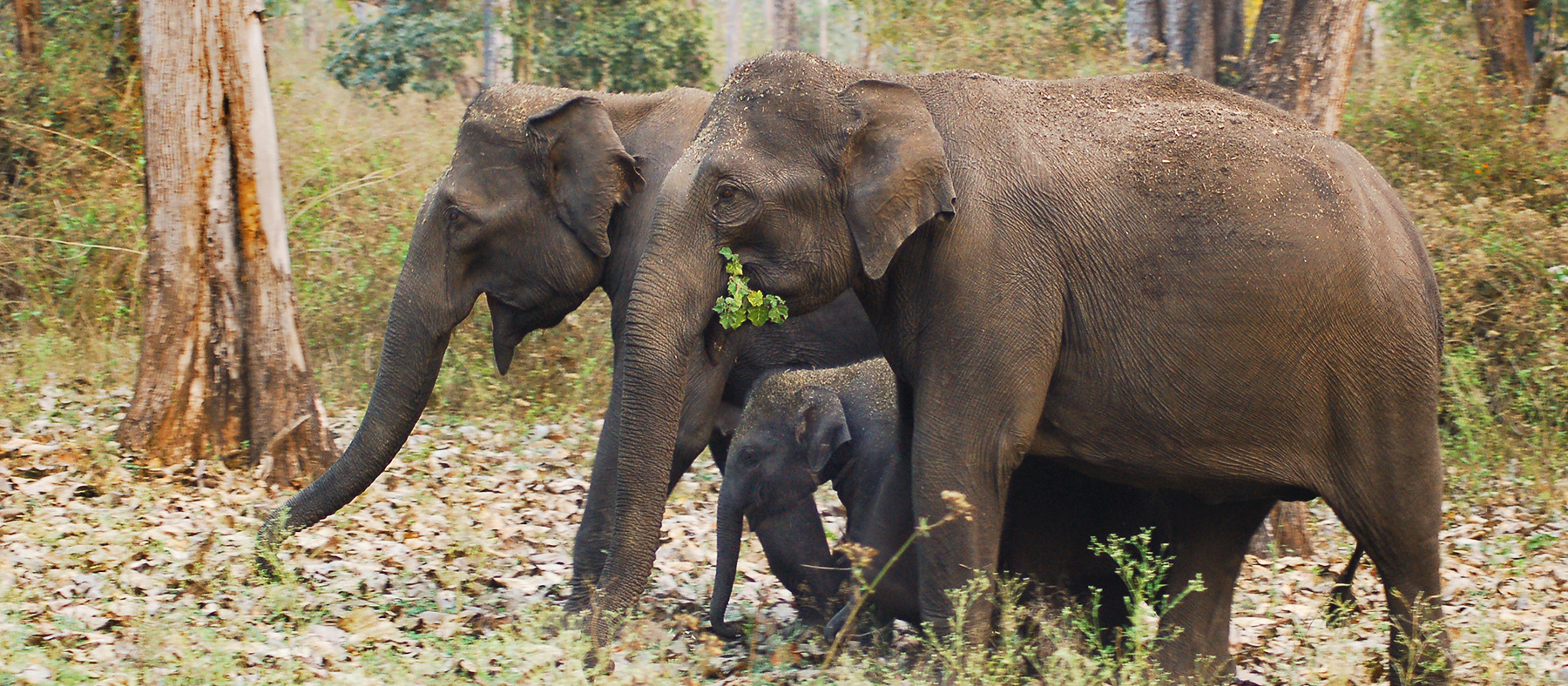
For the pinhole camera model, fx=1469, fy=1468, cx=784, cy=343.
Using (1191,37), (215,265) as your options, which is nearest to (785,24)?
(1191,37)

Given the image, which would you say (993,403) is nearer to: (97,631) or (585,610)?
(585,610)

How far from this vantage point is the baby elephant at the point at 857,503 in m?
5.72

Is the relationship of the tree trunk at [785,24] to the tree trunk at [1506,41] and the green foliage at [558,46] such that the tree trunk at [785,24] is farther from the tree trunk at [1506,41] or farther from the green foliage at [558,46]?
the tree trunk at [1506,41]

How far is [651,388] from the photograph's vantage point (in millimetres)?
4883

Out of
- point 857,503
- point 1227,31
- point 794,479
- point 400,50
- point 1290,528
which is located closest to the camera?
point 794,479

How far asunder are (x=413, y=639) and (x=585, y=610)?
657mm

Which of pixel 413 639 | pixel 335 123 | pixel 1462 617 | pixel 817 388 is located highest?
pixel 335 123

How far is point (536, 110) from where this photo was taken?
623 cm

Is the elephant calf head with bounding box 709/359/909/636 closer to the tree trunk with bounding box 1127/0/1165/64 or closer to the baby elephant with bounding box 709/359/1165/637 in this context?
the baby elephant with bounding box 709/359/1165/637

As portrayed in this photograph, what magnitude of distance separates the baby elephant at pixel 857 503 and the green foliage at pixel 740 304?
0.93 m

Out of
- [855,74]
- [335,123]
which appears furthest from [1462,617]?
[335,123]

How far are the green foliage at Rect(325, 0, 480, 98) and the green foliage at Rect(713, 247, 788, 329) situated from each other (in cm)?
1273

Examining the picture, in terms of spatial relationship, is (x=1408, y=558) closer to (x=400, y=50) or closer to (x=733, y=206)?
(x=733, y=206)

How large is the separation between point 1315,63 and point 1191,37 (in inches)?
209
